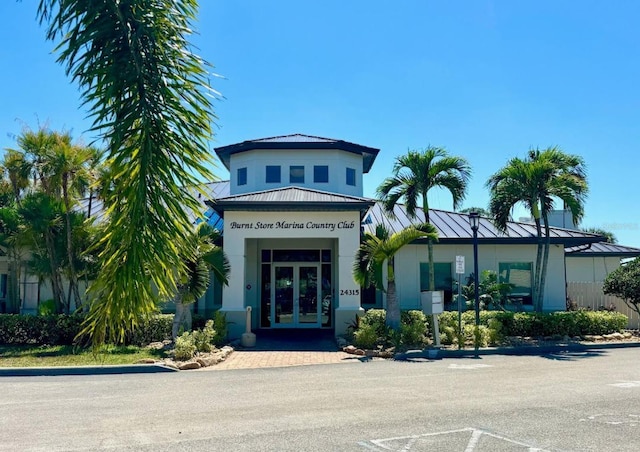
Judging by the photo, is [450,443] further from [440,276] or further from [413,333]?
[440,276]

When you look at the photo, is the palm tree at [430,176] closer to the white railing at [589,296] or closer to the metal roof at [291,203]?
the metal roof at [291,203]

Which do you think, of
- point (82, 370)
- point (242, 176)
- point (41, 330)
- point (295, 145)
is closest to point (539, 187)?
point (295, 145)

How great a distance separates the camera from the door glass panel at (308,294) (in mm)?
21672

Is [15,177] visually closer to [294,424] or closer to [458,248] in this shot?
[294,424]

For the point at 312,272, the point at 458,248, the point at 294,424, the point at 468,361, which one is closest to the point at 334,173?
the point at 312,272

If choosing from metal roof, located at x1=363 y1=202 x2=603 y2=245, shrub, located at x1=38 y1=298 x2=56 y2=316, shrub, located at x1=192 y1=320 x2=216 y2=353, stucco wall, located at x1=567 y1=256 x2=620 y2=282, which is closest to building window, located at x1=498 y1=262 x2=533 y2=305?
metal roof, located at x1=363 y1=202 x2=603 y2=245

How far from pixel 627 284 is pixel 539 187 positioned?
5.33 metres

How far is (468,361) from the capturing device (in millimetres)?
14242

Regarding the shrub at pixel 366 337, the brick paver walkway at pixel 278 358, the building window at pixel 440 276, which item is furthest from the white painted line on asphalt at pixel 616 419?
the building window at pixel 440 276

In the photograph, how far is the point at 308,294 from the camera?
858 inches

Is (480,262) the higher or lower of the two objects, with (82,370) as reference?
higher

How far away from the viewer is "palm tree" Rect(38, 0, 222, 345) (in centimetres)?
146

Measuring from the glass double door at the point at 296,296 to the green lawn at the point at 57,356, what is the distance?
710cm

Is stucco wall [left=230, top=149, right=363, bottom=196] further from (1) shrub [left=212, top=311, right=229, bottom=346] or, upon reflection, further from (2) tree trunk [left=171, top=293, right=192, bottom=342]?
(2) tree trunk [left=171, top=293, right=192, bottom=342]
